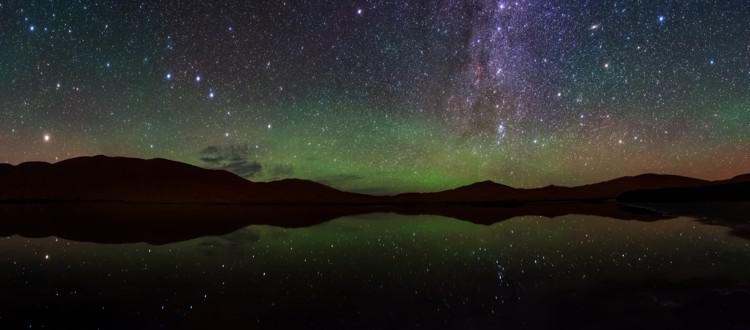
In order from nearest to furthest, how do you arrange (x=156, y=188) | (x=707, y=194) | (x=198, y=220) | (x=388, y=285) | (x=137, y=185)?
(x=388, y=285) → (x=198, y=220) → (x=707, y=194) → (x=137, y=185) → (x=156, y=188)

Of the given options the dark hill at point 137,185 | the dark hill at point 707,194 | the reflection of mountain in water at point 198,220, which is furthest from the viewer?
the dark hill at point 137,185

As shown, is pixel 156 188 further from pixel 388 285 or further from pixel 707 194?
pixel 388 285

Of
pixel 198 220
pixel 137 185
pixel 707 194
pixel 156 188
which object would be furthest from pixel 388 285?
pixel 137 185

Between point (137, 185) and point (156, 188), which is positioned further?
point (156, 188)

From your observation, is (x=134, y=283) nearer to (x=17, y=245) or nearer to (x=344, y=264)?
(x=344, y=264)

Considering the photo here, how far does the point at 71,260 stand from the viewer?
14.0 meters

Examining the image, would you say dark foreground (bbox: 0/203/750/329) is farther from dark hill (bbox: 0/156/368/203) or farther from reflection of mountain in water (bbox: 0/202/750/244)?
dark hill (bbox: 0/156/368/203)

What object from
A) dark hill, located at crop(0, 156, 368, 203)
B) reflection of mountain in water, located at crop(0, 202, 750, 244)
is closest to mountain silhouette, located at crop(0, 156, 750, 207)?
dark hill, located at crop(0, 156, 368, 203)

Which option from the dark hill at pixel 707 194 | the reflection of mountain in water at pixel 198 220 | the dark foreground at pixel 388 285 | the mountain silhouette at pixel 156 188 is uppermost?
the mountain silhouette at pixel 156 188

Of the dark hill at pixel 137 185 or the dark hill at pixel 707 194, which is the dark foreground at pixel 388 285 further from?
the dark hill at pixel 137 185

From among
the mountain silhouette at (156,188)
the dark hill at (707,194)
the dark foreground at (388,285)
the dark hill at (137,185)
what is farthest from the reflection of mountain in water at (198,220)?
the dark hill at (137,185)

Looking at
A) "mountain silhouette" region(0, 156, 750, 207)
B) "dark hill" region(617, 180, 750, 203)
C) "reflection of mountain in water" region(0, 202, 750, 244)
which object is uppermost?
"mountain silhouette" region(0, 156, 750, 207)

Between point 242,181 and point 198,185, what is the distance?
18.6 m

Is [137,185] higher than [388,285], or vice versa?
[137,185]
